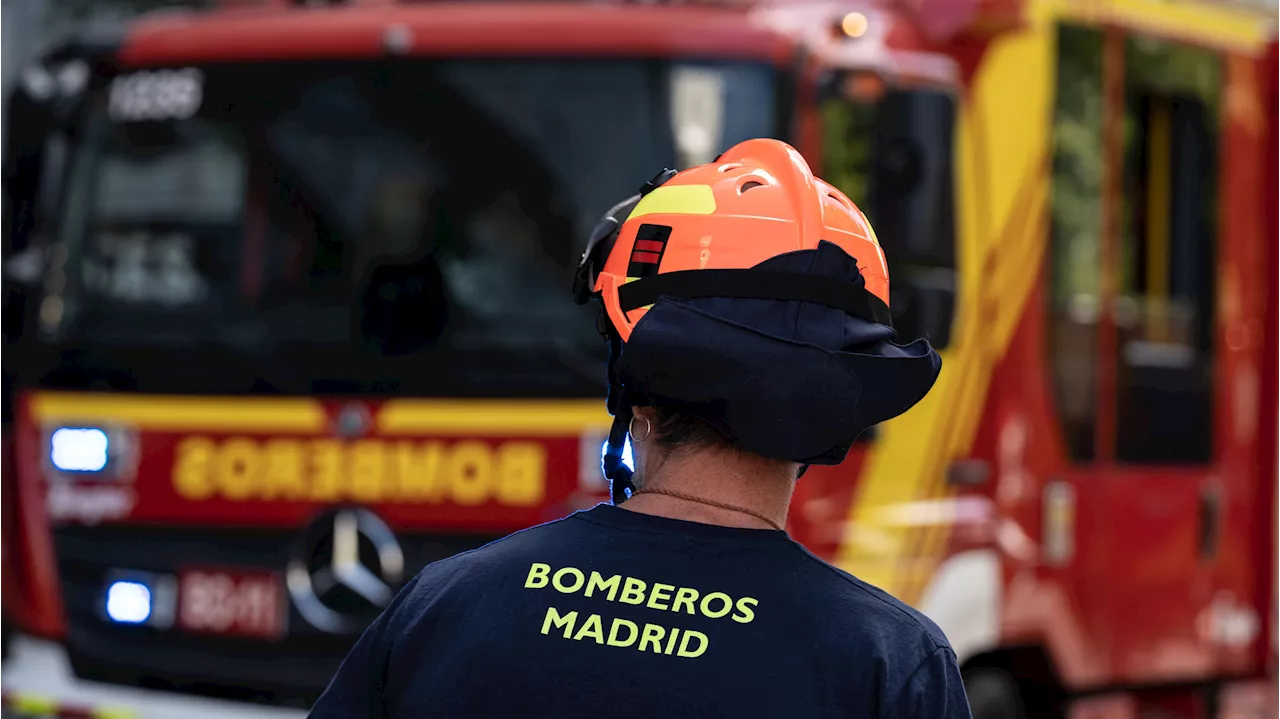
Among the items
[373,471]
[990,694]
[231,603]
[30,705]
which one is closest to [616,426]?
[373,471]

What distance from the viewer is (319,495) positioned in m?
5.11

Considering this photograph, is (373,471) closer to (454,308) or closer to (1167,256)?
(454,308)

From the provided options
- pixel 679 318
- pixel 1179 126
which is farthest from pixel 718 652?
pixel 1179 126

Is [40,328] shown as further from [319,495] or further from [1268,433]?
[1268,433]

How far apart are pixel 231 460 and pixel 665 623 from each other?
3698mm

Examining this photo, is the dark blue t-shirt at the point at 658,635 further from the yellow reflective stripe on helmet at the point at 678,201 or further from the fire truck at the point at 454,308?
the fire truck at the point at 454,308

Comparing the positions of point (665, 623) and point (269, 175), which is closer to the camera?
point (665, 623)

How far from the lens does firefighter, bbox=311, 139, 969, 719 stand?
5.54ft

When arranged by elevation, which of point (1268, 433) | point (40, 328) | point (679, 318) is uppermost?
point (679, 318)

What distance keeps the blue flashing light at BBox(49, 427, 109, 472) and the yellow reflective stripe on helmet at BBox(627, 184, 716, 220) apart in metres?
3.75

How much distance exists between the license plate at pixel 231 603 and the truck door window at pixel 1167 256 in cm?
260

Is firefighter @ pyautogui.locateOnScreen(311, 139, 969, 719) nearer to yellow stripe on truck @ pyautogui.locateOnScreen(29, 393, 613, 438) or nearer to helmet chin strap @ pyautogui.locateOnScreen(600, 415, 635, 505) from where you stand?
helmet chin strap @ pyautogui.locateOnScreen(600, 415, 635, 505)

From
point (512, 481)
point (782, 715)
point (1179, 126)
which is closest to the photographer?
point (782, 715)

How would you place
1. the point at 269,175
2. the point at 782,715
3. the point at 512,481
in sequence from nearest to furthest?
the point at 782,715
the point at 512,481
the point at 269,175
